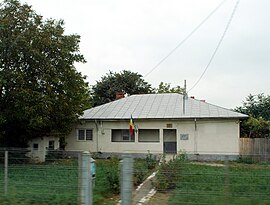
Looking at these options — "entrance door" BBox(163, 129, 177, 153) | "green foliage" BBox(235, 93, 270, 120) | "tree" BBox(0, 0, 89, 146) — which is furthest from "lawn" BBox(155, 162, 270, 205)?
"green foliage" BBox(235, 93, 270, 120)

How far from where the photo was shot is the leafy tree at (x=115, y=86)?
43.6m

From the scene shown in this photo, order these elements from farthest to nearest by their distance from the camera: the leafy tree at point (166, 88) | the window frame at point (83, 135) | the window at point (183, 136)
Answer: the leafy tree at point (166, 88) < the window frame at point (83, 135) < the window at point (183, 136)

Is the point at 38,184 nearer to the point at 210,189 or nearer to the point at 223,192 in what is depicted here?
the point at 210,189

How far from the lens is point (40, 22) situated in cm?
2012

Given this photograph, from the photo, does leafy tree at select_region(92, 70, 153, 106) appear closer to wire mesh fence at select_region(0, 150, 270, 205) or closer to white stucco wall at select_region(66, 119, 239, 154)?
white stucco wall at select_region(66, 119, 239, 154)

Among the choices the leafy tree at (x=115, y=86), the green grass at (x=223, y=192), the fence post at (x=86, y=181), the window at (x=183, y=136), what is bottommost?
the green grass at (x=223, y=192)

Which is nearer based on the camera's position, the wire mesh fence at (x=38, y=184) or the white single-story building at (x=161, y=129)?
the wire mesh fence at (x=38, y=184)

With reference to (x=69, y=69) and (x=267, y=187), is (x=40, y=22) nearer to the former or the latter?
(x=69, y=69)

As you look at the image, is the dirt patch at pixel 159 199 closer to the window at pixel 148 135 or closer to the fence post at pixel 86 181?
the fence post at pixel 86 181

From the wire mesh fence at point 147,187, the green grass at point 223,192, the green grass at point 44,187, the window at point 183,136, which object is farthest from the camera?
the window at point 183,136

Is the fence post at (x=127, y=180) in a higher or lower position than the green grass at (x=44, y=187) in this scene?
higher

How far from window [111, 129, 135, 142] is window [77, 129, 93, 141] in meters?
1.58

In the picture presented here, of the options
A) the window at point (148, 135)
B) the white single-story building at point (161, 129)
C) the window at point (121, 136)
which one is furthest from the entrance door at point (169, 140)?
the window at point (121, 136)

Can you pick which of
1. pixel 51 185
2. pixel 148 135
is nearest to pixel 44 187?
pixel 51 185
